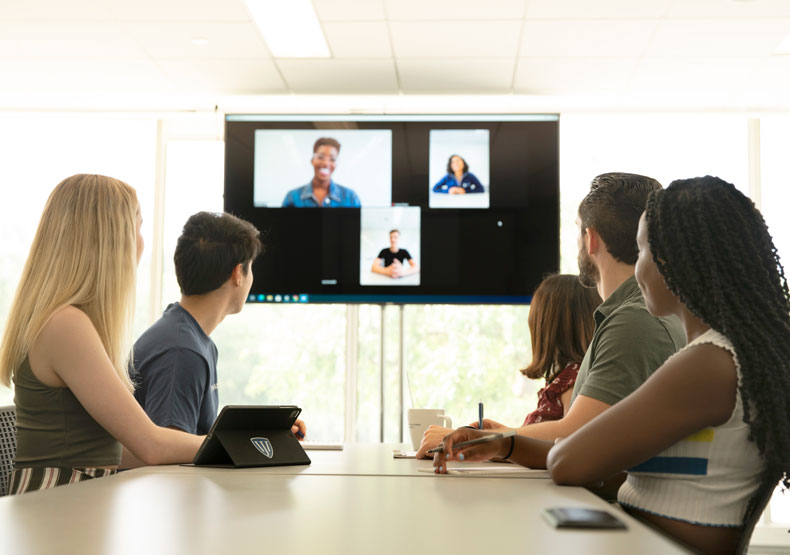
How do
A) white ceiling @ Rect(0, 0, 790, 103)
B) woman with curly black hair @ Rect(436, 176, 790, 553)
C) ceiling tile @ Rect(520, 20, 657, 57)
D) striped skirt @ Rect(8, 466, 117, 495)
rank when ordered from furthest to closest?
ceiling tile @ Rect(520, 20, 657, 57)
white ceiling @ Rect(0, 0, 790, 103)
striped skirt @ Rect(8, 466, 117, 495)
woman with curly black hair @ Rect(436, 176, 790, 553)

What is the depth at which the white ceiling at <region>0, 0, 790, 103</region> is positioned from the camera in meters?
3.42

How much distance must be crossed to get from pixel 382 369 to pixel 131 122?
2.33m

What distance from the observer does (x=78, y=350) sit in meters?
1.69

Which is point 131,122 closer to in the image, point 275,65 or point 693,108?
point 275,65

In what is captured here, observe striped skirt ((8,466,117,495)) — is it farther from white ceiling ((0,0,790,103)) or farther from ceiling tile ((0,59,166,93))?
ceiling tile ((0,59,166,93))

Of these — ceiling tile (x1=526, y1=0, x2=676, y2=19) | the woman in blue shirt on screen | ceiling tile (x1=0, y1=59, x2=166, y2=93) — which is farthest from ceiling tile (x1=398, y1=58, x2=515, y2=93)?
ceiling tile (x1=0, y1=59, x2=166, y2=93)

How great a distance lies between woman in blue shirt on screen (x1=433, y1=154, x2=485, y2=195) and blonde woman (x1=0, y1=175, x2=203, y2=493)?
2.49 m

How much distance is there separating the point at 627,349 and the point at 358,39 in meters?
2.55

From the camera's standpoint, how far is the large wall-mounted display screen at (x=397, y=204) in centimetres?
418

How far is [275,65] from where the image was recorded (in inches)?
159

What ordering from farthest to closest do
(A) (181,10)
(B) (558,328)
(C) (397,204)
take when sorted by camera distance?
(C) (397,204) < (A) (181,10) < (B) (558,328)

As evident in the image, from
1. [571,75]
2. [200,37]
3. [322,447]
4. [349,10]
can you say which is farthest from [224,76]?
[322,447]

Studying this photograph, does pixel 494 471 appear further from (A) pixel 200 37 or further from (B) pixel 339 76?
(B) pixel 339 76

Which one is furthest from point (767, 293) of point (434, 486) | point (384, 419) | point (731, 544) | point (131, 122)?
point (131, 122)
